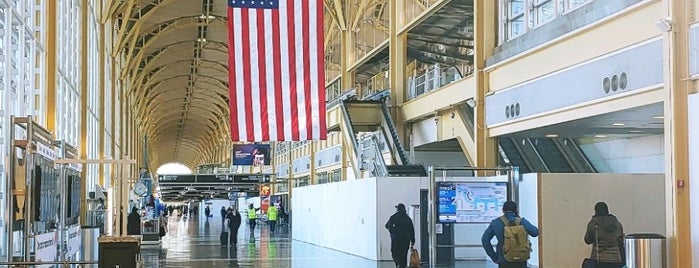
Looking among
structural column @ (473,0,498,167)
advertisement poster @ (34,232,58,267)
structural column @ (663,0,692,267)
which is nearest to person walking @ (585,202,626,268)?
structural column @ (663,0,692,267)

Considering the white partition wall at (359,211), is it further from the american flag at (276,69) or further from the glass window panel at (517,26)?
the american flag at (276,69)

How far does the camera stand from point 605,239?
12492 mm

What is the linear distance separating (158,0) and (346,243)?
2415cm

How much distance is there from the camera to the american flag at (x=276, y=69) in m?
16.6

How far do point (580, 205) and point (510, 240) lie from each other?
8.34 m

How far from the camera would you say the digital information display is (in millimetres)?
18734

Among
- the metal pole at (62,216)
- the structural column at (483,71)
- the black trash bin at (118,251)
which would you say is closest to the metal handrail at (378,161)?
the structural column at (483,71)

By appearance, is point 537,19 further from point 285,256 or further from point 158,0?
point 158,0

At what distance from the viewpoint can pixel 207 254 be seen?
27.2 metres

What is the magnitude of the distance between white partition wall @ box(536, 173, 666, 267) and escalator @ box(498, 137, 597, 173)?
8.09 metres

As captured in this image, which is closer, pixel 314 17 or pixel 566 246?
pixel 314 17

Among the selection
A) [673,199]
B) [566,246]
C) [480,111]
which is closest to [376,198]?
[480,111]

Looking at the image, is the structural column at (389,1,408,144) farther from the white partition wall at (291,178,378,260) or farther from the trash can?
the trash can

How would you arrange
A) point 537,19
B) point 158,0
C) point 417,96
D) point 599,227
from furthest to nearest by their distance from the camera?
point 158,0 → point 417,96 → point 537,19 → point 599,227
